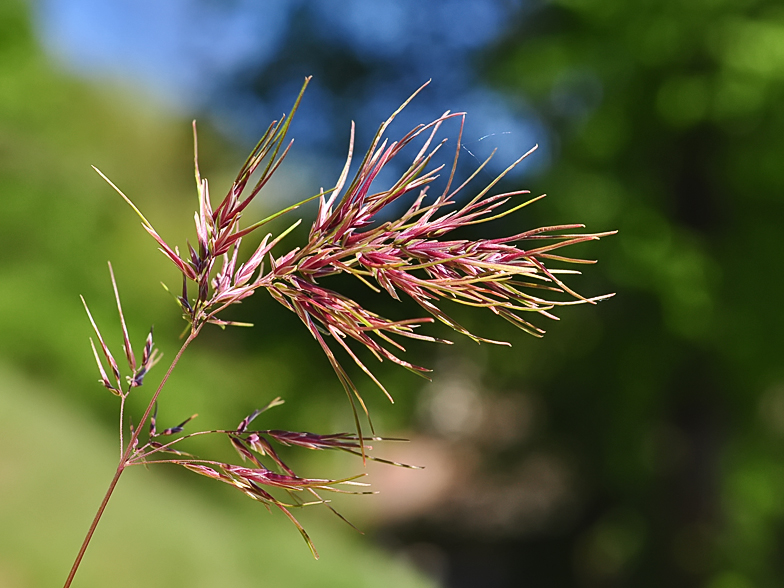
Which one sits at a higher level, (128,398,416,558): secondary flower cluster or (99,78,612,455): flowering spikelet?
(99,78,612,455): flowering spikelet

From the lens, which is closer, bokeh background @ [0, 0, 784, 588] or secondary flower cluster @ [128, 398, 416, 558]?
secondary flower cluster @ [128, 398, 416, 558]

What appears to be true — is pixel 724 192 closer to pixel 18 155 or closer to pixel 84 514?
pixel 84 514

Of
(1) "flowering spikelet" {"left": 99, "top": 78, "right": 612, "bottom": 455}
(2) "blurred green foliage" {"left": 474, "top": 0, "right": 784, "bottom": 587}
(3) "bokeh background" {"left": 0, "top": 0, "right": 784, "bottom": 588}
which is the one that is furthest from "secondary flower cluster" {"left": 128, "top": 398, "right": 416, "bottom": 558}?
(2) "blurred green foliage" {"left": 474, "top": 0, "right": 784, "bottom": 587}

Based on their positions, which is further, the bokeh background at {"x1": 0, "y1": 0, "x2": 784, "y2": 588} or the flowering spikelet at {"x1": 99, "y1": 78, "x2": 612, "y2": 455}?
the bokeh background at {"x1": 0, "y1": 0, "x2": 784, "y2": 588}

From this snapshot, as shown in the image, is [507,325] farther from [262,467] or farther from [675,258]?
[262,467]

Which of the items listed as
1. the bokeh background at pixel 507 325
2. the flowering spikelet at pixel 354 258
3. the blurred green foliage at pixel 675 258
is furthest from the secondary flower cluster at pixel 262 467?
the blurred green foliage at pixel 675 258

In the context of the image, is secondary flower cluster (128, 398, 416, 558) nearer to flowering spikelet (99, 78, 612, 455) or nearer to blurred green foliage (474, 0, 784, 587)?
flowering spikelet (99, 78, 612, 455)

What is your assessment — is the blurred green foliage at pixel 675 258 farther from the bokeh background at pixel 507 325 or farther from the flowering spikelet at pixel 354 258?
the flowering spikelet at pixel 354 258

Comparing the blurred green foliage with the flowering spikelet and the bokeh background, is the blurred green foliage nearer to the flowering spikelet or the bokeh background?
the bokeh background

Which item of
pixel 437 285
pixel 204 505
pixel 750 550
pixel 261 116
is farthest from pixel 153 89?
pixel 437 285

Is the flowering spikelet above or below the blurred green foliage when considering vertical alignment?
above
